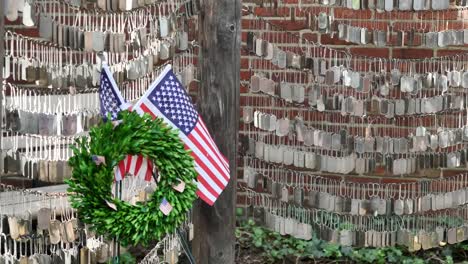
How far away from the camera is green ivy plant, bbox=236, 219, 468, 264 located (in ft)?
21.5

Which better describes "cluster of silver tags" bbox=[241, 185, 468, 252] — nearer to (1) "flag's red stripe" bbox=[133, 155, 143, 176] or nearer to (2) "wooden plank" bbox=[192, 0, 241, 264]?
(2) "wooden plank" bbox=[192, 0, 241, 264]

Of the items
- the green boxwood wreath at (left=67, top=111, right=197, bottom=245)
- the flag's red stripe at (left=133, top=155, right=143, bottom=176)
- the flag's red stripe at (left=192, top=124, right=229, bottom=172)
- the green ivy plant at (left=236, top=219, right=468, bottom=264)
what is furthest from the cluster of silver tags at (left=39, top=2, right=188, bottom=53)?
the green ivy plant at (left=236, top=219, right=468, bottom=264)

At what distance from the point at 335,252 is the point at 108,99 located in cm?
296

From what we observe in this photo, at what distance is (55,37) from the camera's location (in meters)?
4.68

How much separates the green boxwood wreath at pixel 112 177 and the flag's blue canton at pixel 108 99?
0.17 m

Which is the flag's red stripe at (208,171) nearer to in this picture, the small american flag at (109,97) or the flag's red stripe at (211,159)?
the flag's red stripe at (211,159)

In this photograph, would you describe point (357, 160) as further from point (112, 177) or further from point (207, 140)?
point (112, 177)

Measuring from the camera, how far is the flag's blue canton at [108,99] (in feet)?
13.6

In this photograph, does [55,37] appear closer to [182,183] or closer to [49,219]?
[49,219]

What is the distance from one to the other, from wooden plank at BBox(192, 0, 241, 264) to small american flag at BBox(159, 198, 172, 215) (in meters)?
1.12

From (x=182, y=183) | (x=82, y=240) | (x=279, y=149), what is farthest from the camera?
(x=279, y=149)

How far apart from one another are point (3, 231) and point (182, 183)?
127 cm

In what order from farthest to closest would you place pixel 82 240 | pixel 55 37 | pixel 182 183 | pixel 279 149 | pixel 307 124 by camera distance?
1. pixel 307 124
2. pixel 279 149
3. pixel 82 240
4. pixel 55 37
5. pixel 182 183

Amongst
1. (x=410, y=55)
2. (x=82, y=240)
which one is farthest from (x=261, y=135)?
(x=82, y=240)
